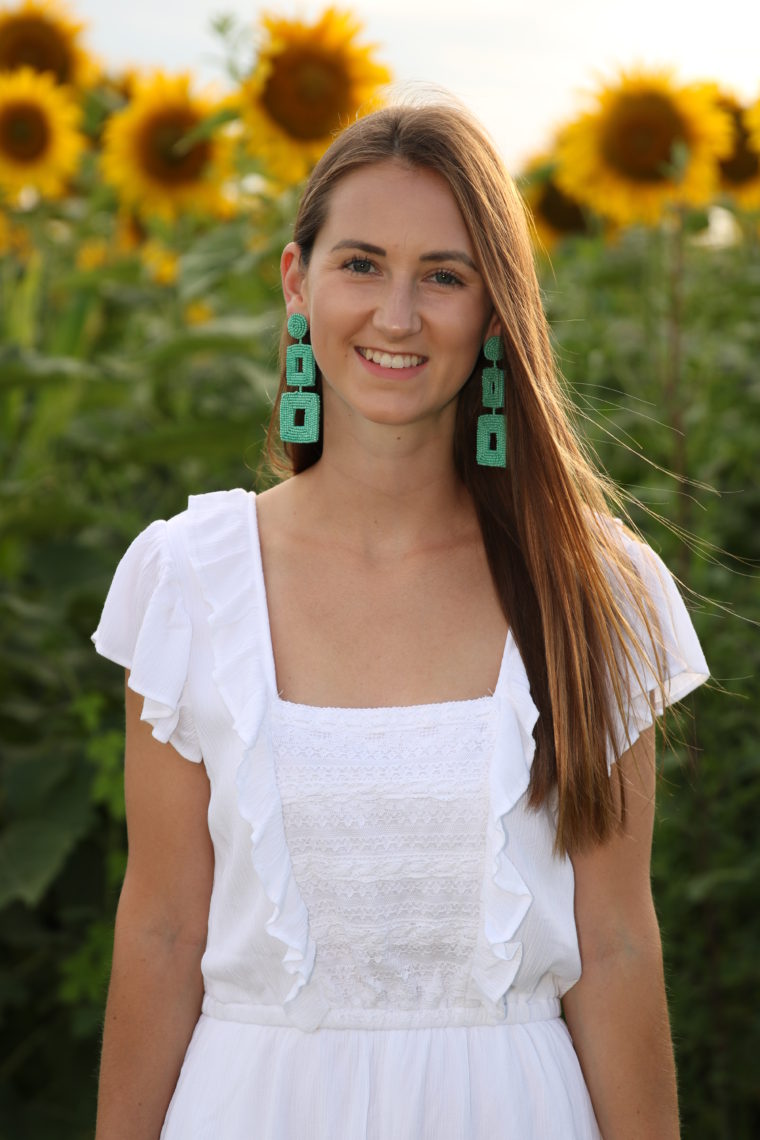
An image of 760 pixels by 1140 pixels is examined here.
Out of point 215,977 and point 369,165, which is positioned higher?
point 369,165

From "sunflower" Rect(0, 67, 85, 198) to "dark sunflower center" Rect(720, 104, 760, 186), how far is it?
1922mm

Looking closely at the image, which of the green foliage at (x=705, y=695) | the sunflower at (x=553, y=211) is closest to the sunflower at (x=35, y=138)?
the sunflower at (x=553, y=211)

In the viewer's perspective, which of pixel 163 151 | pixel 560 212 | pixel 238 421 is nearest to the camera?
pixel 238 421

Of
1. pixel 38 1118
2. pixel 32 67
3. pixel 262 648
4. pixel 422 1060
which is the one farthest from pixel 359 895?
pixel 32 67

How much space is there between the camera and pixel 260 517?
2.08 m

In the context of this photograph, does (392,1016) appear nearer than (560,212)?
Yes

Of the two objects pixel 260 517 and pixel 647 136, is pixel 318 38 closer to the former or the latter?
pixel 647 136

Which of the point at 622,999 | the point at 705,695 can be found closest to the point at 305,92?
the point at 705,695

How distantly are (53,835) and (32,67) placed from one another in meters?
2.75

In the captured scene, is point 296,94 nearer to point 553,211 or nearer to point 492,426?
point 553,211

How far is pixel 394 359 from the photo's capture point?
1.87 meters

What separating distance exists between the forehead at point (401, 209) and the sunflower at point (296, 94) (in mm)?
2046

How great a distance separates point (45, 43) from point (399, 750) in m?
3.76

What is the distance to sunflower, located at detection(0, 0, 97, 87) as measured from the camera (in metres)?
4.91
